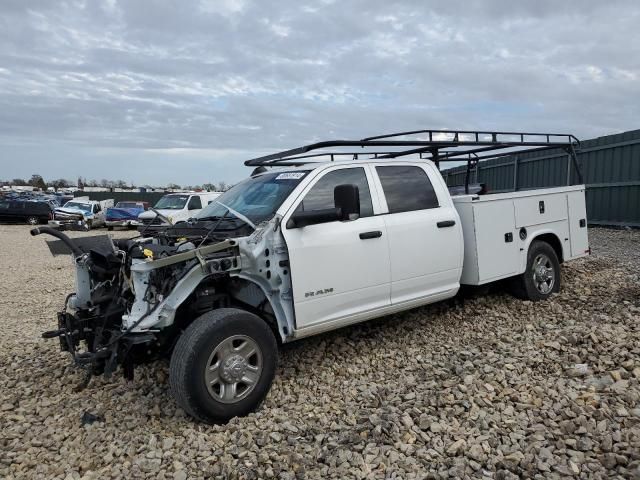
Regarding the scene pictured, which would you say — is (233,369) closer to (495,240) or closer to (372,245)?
(372,245)

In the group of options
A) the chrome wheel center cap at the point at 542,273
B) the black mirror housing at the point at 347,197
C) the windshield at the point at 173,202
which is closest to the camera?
the black mirror housing at the point at 347,197

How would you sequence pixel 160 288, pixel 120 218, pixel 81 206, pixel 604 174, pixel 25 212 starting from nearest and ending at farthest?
pixel 160 288, pixel 604 174, pixel 120 218, pixel 81 206, pixel 25 212

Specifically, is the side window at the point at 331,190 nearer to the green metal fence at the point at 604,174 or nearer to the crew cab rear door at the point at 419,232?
the crew cab rear door at the point at 419,232

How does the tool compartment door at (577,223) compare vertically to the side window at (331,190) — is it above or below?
below

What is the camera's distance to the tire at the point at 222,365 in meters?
3.67

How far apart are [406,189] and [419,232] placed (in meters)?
0.48

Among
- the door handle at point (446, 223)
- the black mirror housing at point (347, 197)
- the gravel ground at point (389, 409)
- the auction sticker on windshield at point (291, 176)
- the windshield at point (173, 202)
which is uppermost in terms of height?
the auction sticker on windshield at point (291, 176)

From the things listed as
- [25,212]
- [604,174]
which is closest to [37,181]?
[25,212]

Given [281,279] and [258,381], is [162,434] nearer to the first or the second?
[258,381]

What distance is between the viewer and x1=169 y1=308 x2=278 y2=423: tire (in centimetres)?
367

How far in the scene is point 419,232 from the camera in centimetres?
518

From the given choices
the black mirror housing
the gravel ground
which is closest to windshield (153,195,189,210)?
the gravel ground

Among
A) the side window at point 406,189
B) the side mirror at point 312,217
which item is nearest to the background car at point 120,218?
the side window at point 406,189

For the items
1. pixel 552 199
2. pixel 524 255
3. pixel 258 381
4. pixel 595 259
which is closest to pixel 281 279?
pixel 258 381
